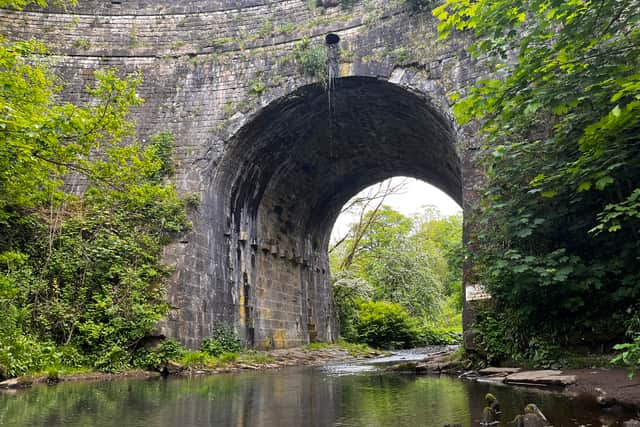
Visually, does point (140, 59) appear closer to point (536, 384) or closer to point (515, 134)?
point (515, 134)

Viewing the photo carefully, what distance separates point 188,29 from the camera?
14.3m

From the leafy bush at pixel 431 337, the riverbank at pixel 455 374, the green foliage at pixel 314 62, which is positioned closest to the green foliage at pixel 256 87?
the green foliage at pixel 314 62

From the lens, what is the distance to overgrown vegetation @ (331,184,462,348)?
77.7 feet

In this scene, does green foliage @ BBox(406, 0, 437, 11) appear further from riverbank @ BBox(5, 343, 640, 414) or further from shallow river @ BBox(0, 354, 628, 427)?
shallow river @ BBox(0, 354, 628, 427)

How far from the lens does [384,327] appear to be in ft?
77.2

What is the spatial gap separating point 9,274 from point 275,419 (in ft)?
27.0

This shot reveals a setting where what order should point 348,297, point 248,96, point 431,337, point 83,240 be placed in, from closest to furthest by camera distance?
point 83,240
point 248,96
point 348,297
point 431,337

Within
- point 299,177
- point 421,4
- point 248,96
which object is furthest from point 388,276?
point 421,4

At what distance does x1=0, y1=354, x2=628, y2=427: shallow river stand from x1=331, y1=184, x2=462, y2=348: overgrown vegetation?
1589 centimetres

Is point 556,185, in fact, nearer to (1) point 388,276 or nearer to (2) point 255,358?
(2) point 255,358

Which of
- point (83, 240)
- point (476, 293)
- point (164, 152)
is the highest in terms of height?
point (164, 152)

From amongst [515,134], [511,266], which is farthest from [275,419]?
[515,134]

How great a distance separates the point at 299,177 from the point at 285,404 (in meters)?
11.7

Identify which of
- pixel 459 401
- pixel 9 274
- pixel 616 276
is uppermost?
pixel 9 274
